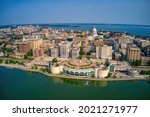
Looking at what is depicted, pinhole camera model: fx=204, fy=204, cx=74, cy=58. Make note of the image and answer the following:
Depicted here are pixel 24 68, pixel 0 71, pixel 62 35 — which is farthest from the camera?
pixel 62 35

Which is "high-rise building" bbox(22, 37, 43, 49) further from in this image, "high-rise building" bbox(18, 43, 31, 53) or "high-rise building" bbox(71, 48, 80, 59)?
"high-rise building" bbox(71, 48, 80, 59)

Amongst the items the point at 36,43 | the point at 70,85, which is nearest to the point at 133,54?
the point at 70,85

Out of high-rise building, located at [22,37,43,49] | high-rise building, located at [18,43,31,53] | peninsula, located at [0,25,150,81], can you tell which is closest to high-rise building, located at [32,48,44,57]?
peninsula, located at [0,25,150,81]

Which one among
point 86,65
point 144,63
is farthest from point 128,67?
point 86,65

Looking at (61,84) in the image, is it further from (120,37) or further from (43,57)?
(120,37)

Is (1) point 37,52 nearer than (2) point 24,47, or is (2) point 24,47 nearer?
(1) point 37,52

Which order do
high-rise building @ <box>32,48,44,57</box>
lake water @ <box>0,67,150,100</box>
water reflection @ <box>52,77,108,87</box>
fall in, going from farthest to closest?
high-rise building @ <box>32,48,44,57</box>
water reflection @ <box>52,77,108,87</box>
lake water @ <box>0,67,150,100</box>

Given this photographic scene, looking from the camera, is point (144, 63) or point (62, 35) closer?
point (144, 63)

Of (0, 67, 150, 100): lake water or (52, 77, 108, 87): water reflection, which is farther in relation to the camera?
(52, 77, 108, 87): water reflection

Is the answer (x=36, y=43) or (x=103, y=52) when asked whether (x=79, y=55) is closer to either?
(x=103, y=52)

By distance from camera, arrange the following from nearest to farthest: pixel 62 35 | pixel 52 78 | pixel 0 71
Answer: pixel 52 78 < pixel 0 71 < pixel 62 35

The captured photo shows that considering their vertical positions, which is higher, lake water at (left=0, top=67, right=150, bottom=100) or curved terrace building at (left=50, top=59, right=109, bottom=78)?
curved terrace building at (left=50, top=59, right=109, bottom=78)
